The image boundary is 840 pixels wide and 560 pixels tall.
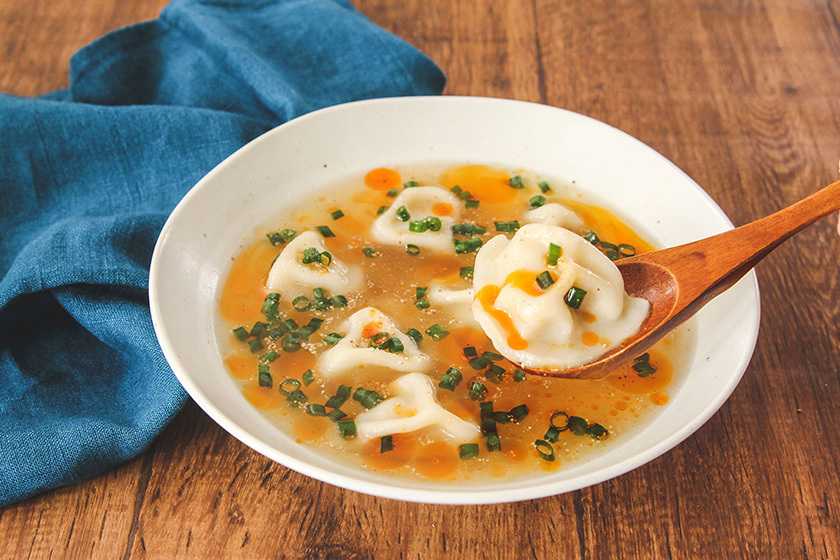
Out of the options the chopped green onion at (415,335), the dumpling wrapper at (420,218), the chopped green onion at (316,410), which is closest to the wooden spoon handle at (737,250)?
the chopped green onion at (415,335)

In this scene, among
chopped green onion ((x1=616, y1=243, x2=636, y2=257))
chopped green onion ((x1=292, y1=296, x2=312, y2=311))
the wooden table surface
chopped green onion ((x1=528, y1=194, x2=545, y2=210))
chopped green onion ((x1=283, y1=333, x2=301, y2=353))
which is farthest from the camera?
chopped green onion ((x1=528, y1=194, x2=545, y2=210))

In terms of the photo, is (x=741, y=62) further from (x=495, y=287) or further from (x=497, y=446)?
(x=497, y=446)

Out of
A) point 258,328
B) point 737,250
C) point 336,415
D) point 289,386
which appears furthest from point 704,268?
point 258,328

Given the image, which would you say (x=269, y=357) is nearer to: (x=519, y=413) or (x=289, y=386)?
(x=289, y=386)

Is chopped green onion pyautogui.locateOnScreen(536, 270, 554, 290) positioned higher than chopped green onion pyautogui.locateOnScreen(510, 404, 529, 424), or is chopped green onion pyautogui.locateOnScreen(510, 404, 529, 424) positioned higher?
chopped green onion pyautogui.locateOnScreen(536, 270, 554, 290)

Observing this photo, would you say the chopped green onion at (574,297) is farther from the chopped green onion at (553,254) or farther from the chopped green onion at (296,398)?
the chopped green onion at (296,398)

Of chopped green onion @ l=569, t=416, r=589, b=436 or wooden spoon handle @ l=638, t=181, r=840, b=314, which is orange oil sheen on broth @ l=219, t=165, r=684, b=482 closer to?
chopped green onion @ l=569, t=416, r=589, b=436

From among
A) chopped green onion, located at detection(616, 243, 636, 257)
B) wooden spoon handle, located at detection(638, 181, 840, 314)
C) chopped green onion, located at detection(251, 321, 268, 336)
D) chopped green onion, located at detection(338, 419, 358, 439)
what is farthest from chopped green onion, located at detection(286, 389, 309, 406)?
chopped green onion, located at detection(616, 243, 636, 257)
